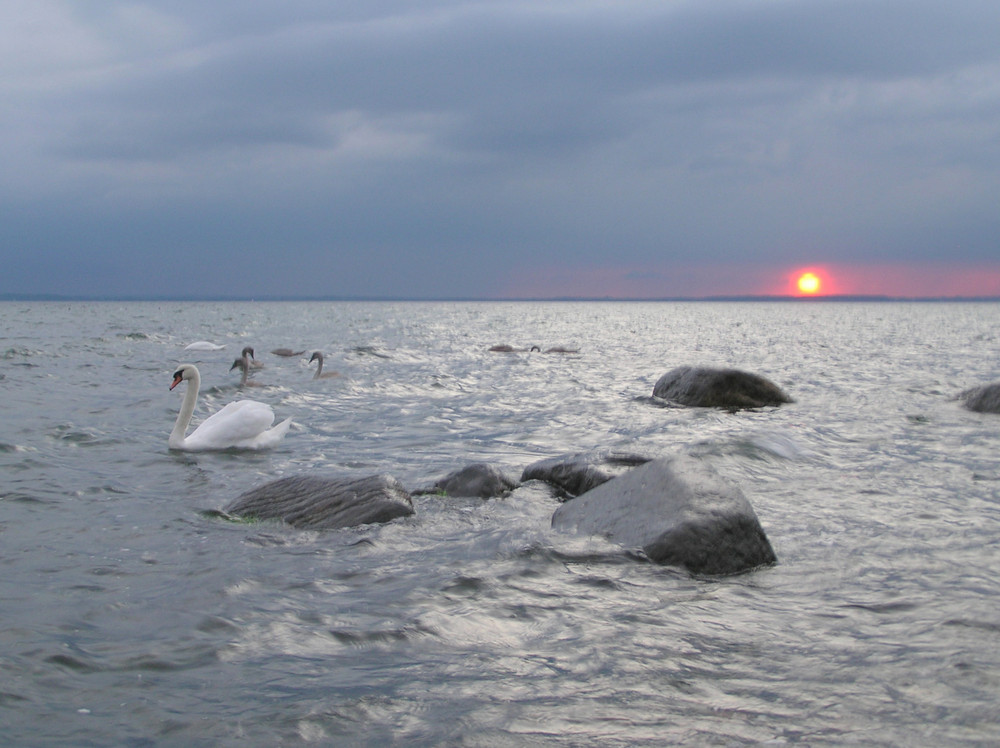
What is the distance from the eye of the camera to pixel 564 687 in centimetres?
376

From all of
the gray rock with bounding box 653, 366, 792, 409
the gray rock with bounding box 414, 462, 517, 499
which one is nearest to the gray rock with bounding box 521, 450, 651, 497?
the gray rock with bounding box 414, 462, 517, 499

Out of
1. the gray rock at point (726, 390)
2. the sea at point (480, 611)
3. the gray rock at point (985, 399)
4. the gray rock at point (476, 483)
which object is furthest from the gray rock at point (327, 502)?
the gray rock at point (985, 399)

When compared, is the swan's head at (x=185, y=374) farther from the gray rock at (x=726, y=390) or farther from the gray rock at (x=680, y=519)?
the gray rock at (x=726, y=390)

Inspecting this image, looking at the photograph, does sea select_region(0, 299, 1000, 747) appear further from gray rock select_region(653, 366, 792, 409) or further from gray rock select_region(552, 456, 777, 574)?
gray rock select_region(653, 366, 792, 409)

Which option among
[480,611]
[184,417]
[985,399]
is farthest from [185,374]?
[985,399]

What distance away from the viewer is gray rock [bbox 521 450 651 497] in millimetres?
7762

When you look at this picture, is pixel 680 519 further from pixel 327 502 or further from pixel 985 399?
pixel 985 399

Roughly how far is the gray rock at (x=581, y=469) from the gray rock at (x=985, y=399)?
861 cm

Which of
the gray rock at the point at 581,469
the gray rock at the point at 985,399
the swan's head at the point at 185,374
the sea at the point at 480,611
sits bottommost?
the sea at the point at 480,611

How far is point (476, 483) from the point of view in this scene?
7.71m

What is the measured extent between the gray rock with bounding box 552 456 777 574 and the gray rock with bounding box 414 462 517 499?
1246 millimetres

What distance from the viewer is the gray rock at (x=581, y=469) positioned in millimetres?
7762

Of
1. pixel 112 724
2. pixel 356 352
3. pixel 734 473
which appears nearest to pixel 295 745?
pixel 112 724

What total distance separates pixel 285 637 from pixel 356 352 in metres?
26.5
